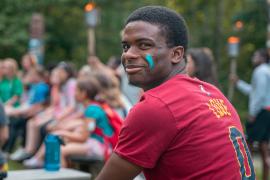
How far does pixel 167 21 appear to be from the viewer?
10.0 feet

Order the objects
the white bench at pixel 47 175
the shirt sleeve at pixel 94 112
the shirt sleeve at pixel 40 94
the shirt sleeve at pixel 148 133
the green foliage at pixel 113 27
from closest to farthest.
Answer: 1. the shirt sleeve at pixel 148 133
2. the white bench at pixel 47 175
3. the shirt sleeve at pixel 94 112
4. the shirt sleeve at pixel 40 94
5. the green foliage at pixel 113 27

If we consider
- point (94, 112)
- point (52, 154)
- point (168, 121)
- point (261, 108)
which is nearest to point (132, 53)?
point (168, 121)

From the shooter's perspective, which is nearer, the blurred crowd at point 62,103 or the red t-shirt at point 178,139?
the red t-shirt at point 178,139

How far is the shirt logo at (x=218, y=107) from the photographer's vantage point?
9.93 feet

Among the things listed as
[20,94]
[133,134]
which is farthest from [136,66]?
[20,94]

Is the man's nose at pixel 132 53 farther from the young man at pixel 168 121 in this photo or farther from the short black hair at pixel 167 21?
the short black hair at pixel 167 21

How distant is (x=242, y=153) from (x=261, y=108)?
273 inches

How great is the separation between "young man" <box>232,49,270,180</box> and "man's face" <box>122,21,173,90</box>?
265 inches

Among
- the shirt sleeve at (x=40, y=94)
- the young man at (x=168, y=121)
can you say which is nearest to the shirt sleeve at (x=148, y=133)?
the young man at (x=168, y=121)

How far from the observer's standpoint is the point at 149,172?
9.80 feet

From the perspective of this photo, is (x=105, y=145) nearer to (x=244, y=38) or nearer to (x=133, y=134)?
(x=133, y=134)

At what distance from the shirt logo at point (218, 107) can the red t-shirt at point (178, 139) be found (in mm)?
17

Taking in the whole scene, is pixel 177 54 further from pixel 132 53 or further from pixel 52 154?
pixel 52 154

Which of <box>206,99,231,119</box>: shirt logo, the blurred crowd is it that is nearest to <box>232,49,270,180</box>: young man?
the blurred crowd
